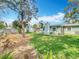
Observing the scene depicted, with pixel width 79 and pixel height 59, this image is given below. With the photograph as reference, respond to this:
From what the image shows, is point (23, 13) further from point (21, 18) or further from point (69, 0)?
point (69, 0)

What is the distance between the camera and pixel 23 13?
2831 centimetres

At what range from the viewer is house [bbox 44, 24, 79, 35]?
40.1 meters

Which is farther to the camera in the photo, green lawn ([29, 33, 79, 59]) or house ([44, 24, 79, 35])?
house ([44, 24, 79, 35])

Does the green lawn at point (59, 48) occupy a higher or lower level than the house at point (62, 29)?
lower

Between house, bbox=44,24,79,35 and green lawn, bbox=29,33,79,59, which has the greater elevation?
house, bbox=44,24,79,35

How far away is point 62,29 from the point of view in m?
41.9

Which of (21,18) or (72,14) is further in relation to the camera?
(21,18)

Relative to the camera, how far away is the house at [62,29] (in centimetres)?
4006

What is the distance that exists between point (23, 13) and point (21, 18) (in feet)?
4.62

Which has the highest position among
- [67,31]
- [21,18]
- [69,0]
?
[69,0]

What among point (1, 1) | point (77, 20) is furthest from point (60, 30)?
point (1, 1)

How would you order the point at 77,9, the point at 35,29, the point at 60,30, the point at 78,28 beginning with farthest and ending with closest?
the point at 35,29
the point at 60,30
the point at 78,28
the point at 77,9

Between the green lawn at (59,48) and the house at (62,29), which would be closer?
A: the green lawn at (59,48)

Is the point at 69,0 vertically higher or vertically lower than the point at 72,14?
higher
